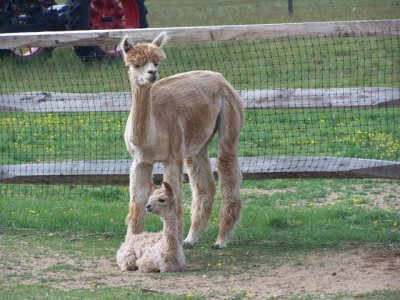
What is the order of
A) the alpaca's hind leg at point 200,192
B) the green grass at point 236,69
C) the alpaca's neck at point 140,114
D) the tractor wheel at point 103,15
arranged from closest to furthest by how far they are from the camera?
the alpaca's neck at point 140,114 < the alpaca's hind leg at point 200,192 < the green grass at point 236,69 < the tractor wheel at point 103,15

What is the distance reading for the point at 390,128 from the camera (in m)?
14.0

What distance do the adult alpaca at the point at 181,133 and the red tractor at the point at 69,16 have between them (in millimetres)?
9833

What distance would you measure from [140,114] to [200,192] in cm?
132

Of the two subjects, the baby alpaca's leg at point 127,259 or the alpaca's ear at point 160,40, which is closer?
the baby alpaca's leg at point 127,259

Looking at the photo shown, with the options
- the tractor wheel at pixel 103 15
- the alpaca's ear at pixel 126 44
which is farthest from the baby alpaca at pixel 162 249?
the tractor wheel at pixel 103 15

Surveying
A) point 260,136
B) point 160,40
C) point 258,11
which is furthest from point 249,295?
point 258,11

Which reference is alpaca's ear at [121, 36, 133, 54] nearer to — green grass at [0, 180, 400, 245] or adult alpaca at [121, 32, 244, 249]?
adult alpaca at [121, 32, 244, 249]

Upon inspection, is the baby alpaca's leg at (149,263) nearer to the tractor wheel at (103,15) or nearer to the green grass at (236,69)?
the green grass at (236,69)

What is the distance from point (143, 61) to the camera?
8031 millimetres

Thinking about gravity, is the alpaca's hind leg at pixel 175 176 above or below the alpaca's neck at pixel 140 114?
below

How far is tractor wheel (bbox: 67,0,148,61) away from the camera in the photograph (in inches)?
736

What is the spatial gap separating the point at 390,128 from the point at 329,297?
7.24 m

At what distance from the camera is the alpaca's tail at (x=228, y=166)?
9047 mm

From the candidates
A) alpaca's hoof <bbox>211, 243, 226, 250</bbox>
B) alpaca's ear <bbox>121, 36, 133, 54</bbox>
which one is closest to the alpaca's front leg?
alpaca's hoof <bbox>211, 243, 226, 250</bbox>
